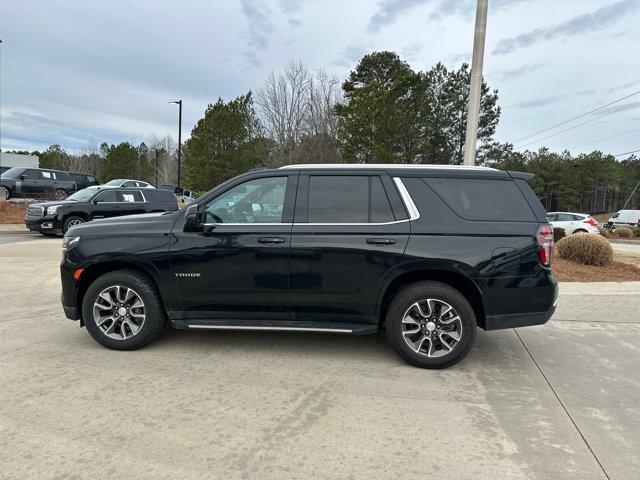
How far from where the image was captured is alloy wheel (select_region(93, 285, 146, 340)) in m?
4.51

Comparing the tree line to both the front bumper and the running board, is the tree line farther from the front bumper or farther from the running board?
the running board

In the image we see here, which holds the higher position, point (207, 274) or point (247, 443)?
point (207, 274)

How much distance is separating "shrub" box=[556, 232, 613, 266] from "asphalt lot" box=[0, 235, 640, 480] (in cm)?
537

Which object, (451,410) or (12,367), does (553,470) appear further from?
(12,367)

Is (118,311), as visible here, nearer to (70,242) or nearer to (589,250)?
(70,242)

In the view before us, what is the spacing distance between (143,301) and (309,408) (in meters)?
2.07

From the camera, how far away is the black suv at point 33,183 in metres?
21.7

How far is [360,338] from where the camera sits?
17.3 feet

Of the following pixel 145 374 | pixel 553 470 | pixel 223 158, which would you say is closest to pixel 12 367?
pixel 145 374

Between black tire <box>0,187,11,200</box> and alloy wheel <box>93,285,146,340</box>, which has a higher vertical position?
black tire <box>0,187,11,200</box>

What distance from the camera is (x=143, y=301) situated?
4.48 m

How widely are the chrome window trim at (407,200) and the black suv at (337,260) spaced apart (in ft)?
0.03

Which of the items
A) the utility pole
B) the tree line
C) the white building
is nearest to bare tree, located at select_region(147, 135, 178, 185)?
the white building

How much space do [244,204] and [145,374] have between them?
5.93ft
